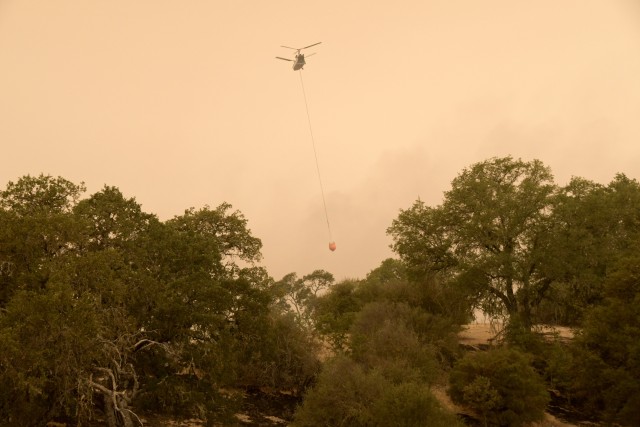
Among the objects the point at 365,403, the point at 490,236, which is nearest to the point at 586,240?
the point at 490,236

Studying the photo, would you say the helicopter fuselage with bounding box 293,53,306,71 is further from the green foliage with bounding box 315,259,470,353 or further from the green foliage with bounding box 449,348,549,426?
the green foliage with bounding box 449,348,549,426

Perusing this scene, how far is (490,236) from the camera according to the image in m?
35.8

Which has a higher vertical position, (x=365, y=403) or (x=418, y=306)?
(x=418, y=306)

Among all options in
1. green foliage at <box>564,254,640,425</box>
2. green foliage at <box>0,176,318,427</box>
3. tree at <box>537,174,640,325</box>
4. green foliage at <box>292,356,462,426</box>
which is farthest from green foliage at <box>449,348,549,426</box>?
green foliage at <box>0,176,318,427</box>

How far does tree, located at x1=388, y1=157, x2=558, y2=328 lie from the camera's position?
3481 cm

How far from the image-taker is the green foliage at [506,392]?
25484 mm

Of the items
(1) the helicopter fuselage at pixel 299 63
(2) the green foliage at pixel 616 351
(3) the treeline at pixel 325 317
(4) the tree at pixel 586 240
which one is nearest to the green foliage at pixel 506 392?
(3) the treeline at pixel 325 317

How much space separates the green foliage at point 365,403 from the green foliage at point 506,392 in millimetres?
4570

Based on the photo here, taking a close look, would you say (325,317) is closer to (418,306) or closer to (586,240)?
(418,306)

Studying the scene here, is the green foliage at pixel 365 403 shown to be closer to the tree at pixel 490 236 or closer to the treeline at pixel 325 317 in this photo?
the treeline at pixel 325 317

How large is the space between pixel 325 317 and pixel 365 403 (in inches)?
577

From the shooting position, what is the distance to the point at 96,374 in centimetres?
1966

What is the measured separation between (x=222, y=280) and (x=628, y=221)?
28.3m

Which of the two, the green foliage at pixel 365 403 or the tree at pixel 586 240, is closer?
the green foliage at pixel 365 403
